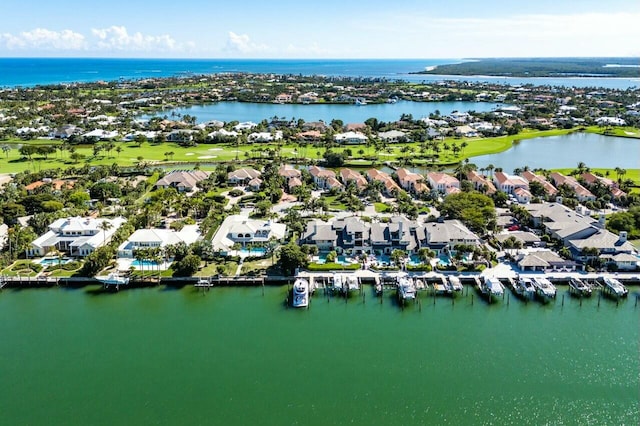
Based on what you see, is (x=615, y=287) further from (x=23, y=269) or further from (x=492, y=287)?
(x=23, y=269)

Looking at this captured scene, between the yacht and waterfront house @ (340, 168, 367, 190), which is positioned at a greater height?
waterfront house @ (340, 168, 367, 190)

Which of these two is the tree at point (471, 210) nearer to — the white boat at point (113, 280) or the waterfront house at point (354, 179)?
the waterfront house at point (354, 179)

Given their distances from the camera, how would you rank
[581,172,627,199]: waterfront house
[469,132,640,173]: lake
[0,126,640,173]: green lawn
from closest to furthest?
[581,172,627,199]: waterfront house, [0,126,640,173]: green lawn, [469,132,640,173]: lake

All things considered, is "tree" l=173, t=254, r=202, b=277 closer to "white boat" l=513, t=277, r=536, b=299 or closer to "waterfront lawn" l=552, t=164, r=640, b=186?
"white boat" l=513, t=277, r=536, b=299

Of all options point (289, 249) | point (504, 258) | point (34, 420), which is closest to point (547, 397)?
point (504, 258)

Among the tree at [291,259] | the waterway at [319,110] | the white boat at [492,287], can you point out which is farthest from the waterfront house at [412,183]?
the waterway at [319,110]

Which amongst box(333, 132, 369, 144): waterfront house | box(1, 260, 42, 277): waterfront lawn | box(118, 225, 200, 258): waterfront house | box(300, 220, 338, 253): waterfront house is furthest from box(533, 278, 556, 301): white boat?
box(333, 132, 369, 144): waterfront house

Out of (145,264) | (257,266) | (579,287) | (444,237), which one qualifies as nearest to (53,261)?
(145,264)

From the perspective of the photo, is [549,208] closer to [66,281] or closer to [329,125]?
[66,281]

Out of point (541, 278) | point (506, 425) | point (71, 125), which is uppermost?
point (71, 125)
